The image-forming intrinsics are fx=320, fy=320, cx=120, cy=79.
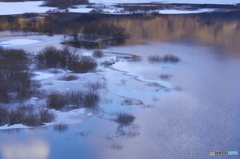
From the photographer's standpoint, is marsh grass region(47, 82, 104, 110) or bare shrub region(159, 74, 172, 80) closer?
marsh grass region(47, 82, 104, 110)

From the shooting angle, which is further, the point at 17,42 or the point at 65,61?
the point at 17,42

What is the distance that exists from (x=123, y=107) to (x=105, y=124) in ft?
2.96

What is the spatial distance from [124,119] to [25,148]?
1980 mm

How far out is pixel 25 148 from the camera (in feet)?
17.2

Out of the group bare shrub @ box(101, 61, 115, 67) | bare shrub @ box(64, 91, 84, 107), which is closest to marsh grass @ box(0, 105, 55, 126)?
bare shrub @ box(64, 91, 84, 107)

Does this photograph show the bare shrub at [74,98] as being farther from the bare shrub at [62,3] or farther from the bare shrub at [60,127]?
the bare shrub at [62,3]

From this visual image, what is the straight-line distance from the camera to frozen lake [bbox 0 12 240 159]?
5.24 meters

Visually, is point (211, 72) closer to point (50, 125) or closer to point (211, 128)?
point (211, 128)

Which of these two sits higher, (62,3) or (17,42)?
(62,3)

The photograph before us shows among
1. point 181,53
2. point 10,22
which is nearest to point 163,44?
point 181,53

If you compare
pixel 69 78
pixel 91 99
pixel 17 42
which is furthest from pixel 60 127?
pixel 17 42

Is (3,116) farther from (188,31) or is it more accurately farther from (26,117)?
(188,31)

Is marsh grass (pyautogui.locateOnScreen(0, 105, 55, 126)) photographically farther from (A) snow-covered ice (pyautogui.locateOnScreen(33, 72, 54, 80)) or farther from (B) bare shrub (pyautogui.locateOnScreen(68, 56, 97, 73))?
(B) bare shrub (pyautogui.locateOnScreen(68, 56, 97, 73))

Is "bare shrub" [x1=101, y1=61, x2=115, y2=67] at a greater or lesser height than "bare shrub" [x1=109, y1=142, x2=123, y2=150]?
greater
